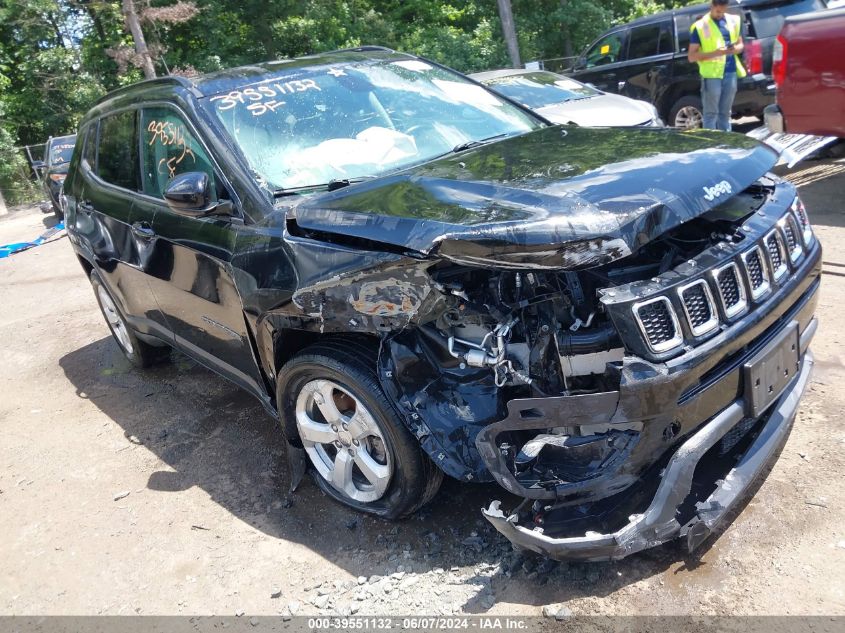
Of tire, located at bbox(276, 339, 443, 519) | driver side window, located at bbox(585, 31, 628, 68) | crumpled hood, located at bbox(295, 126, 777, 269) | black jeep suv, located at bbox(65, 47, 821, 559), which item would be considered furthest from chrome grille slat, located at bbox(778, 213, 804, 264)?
driver side window, located at bbox(585, 31, 628, 68)

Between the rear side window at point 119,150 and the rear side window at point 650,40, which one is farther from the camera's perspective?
the rear side window at point 650,40

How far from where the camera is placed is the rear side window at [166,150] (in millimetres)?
3592

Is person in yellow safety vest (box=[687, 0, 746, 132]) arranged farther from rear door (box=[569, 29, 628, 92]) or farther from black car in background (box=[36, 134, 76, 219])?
black car in background (box=[36, 134, 76, 219])

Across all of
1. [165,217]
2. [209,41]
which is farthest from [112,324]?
[209,41]

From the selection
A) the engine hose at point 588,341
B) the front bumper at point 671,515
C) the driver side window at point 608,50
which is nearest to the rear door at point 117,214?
the engine hose at point 588,341

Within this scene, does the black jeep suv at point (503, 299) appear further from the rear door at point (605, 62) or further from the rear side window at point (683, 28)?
the rear door at point (605, 62)

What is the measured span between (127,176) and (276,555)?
255 centimetres

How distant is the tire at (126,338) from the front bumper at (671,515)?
3.70 meters

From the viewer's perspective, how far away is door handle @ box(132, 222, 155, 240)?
4.01 meters

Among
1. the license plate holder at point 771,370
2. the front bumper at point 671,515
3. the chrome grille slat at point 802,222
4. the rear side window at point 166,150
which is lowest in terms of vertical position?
the front bumper at point 671,515

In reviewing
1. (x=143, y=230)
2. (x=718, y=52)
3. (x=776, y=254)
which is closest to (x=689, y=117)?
(x=718, y=52)

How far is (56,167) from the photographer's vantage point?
13.4 m

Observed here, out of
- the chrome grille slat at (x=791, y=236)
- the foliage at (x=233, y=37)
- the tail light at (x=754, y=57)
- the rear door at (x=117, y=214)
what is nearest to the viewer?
the chrome grille slat at (x=791, y=236)

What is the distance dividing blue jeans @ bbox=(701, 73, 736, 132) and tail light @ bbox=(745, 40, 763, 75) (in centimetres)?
106
